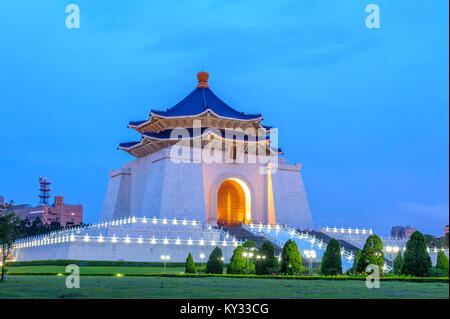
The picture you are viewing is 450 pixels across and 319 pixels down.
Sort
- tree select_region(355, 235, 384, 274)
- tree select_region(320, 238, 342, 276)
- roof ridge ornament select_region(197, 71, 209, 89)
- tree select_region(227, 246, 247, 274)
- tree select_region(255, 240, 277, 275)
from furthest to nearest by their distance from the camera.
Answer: roof ridge ornament select_region(197, 71, 209, 89) → tree select_region(227, 246, 247, 274) → tree select_region(255, 240, 277, 275) → tree select_region(320, 238, 342, 276) → tree select_region(355, 235, 384, 274)

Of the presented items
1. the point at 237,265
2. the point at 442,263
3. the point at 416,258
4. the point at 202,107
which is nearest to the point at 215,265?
the point at 237,265

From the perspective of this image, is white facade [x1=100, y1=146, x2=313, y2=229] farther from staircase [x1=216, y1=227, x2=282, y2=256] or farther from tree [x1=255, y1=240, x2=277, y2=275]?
tree [x1=255, y1=240, x2=277, y2=275]

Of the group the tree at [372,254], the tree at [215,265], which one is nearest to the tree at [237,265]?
the tree at [215,265]

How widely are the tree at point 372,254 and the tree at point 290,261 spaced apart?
1936 millimetres

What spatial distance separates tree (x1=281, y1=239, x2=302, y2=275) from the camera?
1756cm

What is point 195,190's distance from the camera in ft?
116

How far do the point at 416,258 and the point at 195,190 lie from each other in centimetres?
2037

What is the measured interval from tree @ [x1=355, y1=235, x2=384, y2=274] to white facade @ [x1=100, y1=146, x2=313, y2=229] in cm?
1814

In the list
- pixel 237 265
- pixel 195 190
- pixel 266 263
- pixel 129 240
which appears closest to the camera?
pixel 266 263

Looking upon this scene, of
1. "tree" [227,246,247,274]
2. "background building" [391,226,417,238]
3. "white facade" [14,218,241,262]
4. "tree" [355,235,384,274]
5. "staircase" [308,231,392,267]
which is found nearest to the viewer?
"tree" [355,235,384,274]

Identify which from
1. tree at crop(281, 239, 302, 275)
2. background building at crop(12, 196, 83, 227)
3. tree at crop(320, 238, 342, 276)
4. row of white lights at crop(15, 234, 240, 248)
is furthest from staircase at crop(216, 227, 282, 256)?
background building at crop(12, 196, 83, 227)

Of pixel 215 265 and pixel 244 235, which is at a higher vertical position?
pixel 244 235

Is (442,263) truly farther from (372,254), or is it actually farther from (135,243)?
(135,243)
